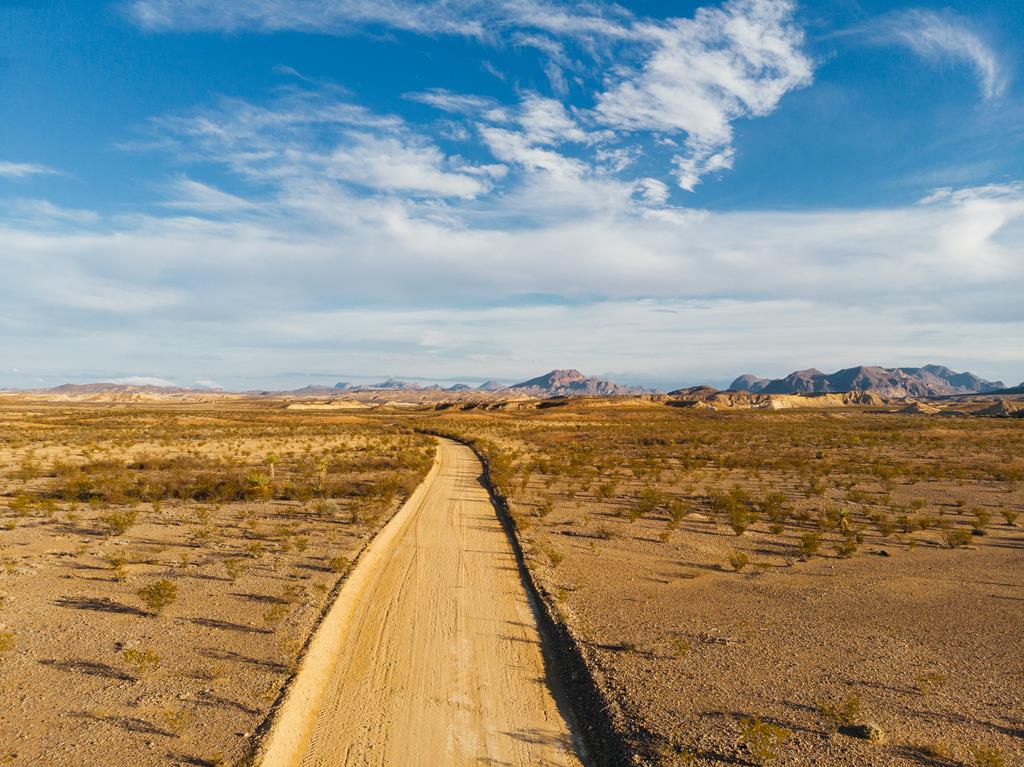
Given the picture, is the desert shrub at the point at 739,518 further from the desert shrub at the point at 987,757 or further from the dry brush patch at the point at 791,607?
the desert shrub at the point at 987,757

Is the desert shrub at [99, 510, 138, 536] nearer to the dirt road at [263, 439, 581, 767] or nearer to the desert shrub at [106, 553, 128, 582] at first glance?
the desert shrub at [106, 553, 128, 582]

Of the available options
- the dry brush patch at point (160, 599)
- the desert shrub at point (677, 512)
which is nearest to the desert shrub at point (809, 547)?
the desert shrub at point (677, 512)

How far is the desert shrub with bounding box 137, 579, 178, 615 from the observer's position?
443 inches

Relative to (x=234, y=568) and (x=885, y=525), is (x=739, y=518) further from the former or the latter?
(x=234, y=568)

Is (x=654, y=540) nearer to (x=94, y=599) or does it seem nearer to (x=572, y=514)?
(x=572, y=514)

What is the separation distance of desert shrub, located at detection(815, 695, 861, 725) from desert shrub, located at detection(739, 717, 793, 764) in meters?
0.82

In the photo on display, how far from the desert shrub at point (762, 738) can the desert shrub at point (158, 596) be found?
11.1 m

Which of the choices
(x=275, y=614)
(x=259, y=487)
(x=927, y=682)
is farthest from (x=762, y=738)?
(x=259, y=487)

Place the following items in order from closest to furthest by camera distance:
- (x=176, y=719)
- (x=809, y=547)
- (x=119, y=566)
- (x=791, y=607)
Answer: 1. (x=176, y=719)
2. (x=791, y=607)
3. (x=119, y=566)
4. (x=809, y=547)

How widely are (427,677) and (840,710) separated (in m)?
6.30

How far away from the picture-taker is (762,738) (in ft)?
24.0

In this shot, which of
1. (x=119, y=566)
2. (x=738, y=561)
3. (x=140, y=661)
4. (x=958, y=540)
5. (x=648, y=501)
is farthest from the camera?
(x=648, y=501)

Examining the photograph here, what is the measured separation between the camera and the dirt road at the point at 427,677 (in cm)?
728

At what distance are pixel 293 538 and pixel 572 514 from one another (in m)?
10.4
